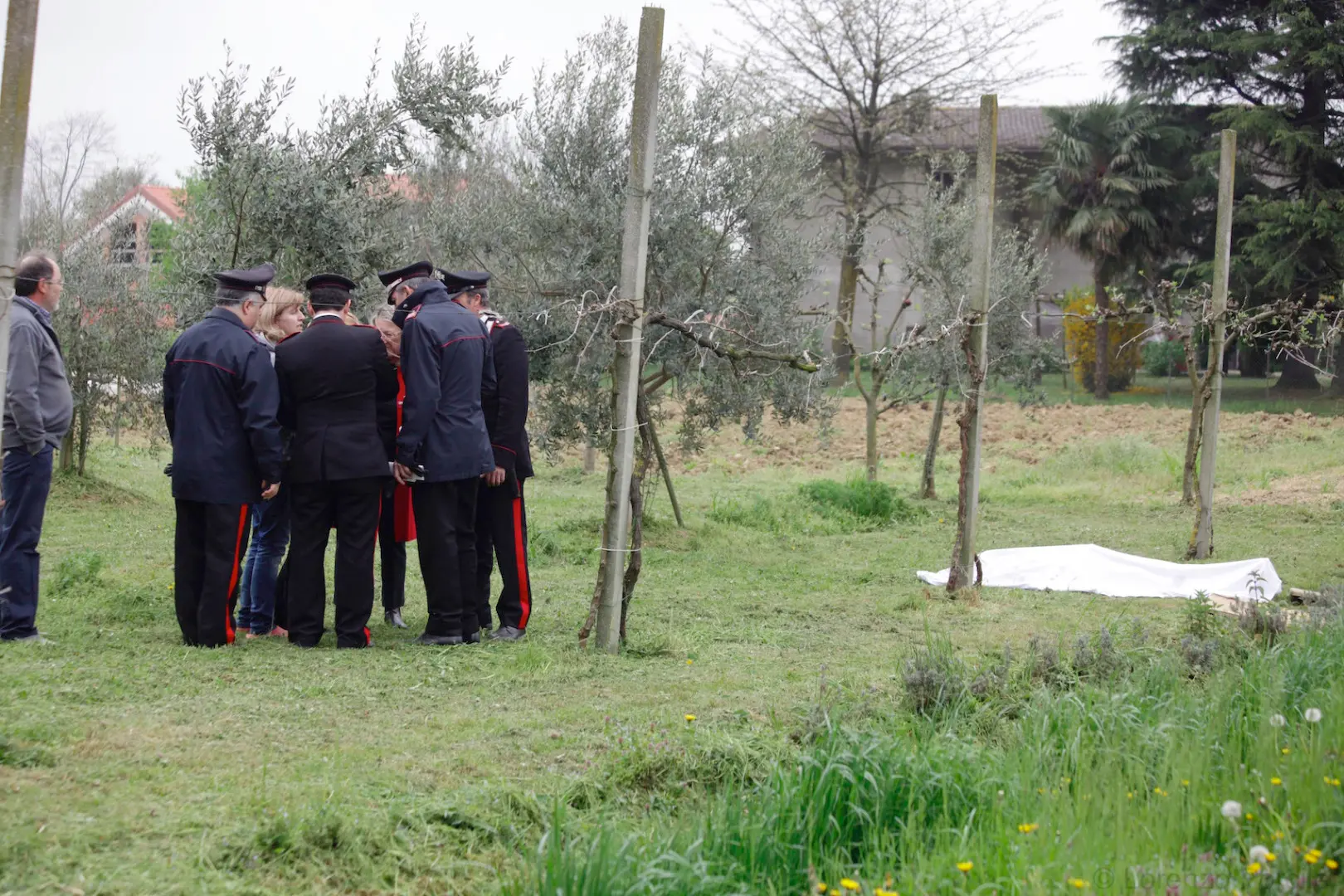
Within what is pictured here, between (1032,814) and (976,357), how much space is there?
556 centimetres

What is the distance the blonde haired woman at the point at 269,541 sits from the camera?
7547mm

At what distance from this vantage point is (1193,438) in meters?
16.0

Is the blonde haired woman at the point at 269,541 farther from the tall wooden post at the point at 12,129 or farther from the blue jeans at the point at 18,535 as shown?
the tall wooden post at the point at 12,129

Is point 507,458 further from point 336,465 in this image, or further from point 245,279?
point 245,279

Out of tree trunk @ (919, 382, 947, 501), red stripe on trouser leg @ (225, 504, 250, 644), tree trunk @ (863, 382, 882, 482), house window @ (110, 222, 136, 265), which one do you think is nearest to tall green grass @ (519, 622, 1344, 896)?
red stripe on trouser leg @ (225, 504, 250, 644)

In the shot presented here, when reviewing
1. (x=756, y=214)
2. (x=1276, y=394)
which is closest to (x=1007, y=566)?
(x=756, y=214)

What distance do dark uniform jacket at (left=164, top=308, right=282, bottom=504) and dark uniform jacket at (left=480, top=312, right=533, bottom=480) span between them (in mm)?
1319

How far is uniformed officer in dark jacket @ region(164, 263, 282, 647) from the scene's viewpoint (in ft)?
22.4

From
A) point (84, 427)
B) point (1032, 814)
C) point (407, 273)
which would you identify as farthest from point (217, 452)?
point (84, 427)

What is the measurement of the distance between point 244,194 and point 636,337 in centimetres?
373

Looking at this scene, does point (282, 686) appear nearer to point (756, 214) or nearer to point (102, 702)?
point (102, 702)

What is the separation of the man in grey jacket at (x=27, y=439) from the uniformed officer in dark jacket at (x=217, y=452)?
632 millimetres

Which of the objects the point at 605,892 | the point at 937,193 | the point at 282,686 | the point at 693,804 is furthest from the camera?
the point at 937,193

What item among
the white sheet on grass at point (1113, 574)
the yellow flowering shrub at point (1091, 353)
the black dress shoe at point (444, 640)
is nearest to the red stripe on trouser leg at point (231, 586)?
the black dress shoe at point (444, 640)
